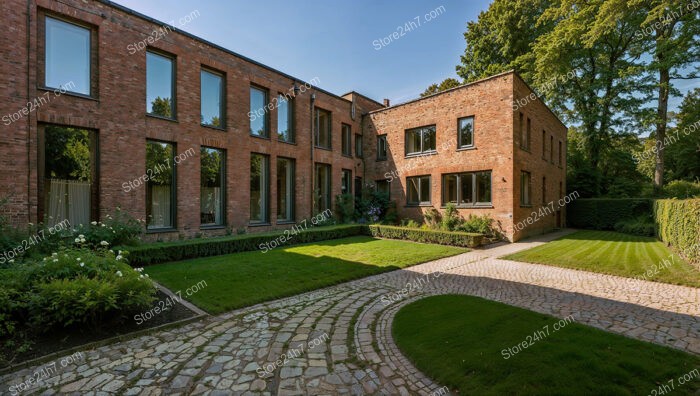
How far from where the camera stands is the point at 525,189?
1528 centimetres

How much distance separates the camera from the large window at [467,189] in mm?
14391

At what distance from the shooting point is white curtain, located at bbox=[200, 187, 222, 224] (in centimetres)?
1212

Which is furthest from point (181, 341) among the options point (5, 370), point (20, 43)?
point (20, 43)

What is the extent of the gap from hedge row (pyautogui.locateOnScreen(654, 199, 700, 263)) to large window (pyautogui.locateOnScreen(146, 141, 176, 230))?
15518 millimetres

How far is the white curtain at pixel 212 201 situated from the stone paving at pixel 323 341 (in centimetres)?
776

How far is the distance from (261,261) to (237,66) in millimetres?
8765

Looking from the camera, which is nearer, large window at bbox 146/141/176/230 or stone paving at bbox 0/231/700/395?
stone paving at bbox 0/231/700/395

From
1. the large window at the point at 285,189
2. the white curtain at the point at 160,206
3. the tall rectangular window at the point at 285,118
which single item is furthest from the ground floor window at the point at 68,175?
the tall rectangular window at the point at 285,118

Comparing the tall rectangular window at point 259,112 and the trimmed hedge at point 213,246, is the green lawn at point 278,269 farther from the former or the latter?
the tall rectangular window at point 259,112

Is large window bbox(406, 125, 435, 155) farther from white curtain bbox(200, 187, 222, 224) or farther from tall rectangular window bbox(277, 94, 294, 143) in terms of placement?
white curtain bbox(200, 187, 222, 224)

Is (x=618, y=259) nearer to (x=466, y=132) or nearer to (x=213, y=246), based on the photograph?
(x=466, y=132)

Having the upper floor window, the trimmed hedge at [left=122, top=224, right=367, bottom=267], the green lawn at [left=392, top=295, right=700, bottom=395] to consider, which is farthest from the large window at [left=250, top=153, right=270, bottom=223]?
the green lawn at [left=392, top=295, right=700, bottom=395]

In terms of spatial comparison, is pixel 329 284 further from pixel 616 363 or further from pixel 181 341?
pixel 616 363

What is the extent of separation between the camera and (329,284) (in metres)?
6.75
